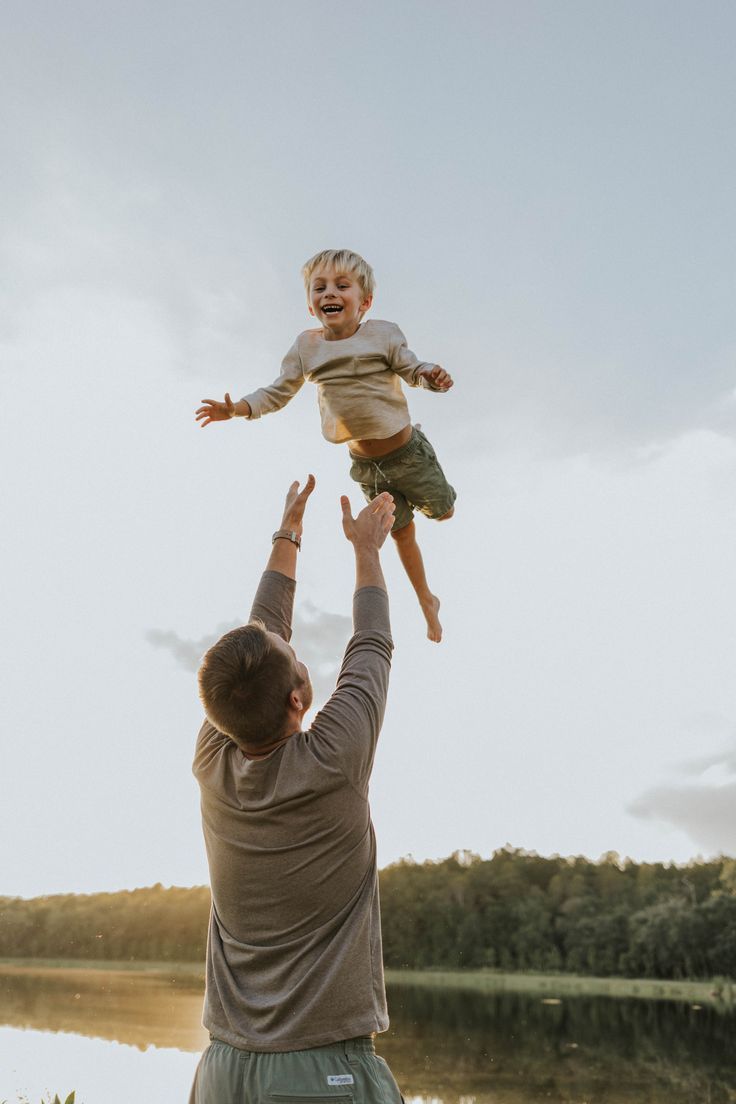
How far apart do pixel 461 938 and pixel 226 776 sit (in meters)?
60.8

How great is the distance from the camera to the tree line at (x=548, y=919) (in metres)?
53.5

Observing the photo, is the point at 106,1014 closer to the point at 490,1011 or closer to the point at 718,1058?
the point at 490,1011

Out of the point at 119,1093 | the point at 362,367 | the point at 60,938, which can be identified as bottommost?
the point at 119,1093

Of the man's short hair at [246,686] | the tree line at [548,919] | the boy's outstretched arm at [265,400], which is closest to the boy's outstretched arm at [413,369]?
the boy's outstretched arm at [265,400]

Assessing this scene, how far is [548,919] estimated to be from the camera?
5903 centimetres

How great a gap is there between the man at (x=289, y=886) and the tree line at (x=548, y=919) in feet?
167

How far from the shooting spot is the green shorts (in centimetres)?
476

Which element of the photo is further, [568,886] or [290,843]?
[568,886]

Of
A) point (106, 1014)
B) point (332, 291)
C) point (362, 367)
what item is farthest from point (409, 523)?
point (106, 1014)

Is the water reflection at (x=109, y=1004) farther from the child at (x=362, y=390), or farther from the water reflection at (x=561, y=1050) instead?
the child at (x=362, y=390)

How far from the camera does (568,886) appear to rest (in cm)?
6162

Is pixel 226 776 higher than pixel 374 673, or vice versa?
pixel 374 673

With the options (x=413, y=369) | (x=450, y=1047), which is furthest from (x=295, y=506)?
(x=450, y=1047)

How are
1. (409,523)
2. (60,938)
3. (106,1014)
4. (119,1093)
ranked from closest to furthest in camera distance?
(409,523), (119,1093), (106,1014), (60,938)
